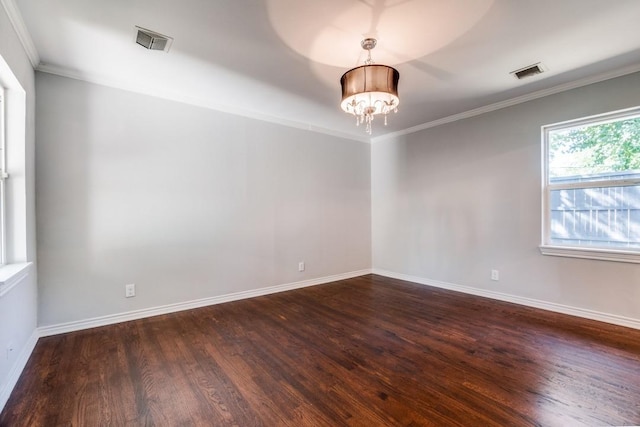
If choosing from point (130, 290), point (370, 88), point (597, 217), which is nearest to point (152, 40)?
point (370, 88)

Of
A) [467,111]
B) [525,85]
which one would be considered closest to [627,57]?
[525,85]

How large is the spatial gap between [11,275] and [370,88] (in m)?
2.62

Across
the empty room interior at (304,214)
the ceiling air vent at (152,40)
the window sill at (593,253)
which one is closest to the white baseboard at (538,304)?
the empty room interior at (304,214)

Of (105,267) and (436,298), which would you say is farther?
(436,298)

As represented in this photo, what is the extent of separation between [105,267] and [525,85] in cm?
470

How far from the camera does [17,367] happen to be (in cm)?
201

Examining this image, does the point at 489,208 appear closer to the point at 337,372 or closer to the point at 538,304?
the point at 538,304

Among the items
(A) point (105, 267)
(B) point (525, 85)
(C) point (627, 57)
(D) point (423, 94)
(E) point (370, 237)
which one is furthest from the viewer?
(E) point (370, 237)

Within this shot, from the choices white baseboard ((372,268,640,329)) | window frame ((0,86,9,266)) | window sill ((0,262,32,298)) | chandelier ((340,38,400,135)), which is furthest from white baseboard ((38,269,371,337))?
chandelier ((340,38,400,135))

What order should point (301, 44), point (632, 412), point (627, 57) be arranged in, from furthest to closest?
point (627, 57) < point (301, 44) < point (632, 412)

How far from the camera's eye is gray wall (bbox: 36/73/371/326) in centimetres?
269

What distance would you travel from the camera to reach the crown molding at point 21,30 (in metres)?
1.83

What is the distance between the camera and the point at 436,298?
3721 millimetres

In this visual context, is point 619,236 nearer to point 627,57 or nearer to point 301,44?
point 627,57
